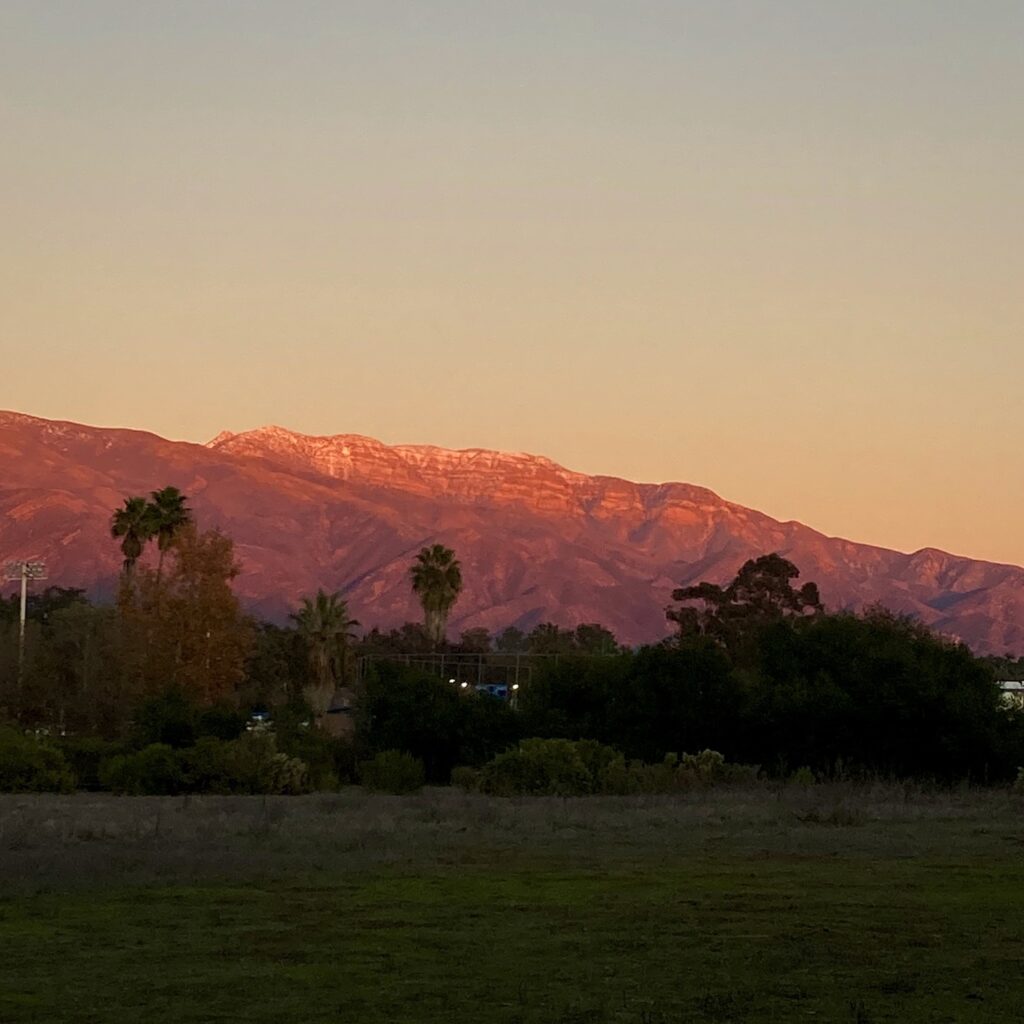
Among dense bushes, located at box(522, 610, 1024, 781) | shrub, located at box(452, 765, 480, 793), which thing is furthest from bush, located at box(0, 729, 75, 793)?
dense bushes, located at box(522, 610, 1024, 781)

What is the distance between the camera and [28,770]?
41.5 metres

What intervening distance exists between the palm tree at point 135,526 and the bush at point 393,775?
123ft

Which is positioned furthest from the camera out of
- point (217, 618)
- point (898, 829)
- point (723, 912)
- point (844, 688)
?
point (217, 618)

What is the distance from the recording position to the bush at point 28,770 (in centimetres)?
4100

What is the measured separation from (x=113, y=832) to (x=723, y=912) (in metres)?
11.1

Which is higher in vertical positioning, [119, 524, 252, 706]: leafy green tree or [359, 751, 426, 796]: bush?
[119, 524, 252, 706]: leafy green tree

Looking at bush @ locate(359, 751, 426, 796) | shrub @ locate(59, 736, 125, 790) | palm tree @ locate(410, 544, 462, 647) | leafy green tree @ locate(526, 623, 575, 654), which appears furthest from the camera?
leafy green tree @ locate(526, 623, 575, 654)

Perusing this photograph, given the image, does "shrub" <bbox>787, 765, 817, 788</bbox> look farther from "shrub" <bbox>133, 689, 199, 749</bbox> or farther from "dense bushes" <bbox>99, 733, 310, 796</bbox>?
"shrub" <bbox>133, 689, 199, 749</bbox>

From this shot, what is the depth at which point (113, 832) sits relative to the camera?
2397cm

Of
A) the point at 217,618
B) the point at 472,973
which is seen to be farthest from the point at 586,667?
the point at 472,973

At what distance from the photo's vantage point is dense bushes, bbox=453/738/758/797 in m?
37.9

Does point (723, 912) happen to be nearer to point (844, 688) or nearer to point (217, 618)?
point (844, 688)

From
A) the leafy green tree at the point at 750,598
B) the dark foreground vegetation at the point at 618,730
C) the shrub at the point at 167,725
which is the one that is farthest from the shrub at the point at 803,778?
the leafy green tree at the point at 750,598

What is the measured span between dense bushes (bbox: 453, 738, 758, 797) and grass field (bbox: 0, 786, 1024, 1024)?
1067 cm
